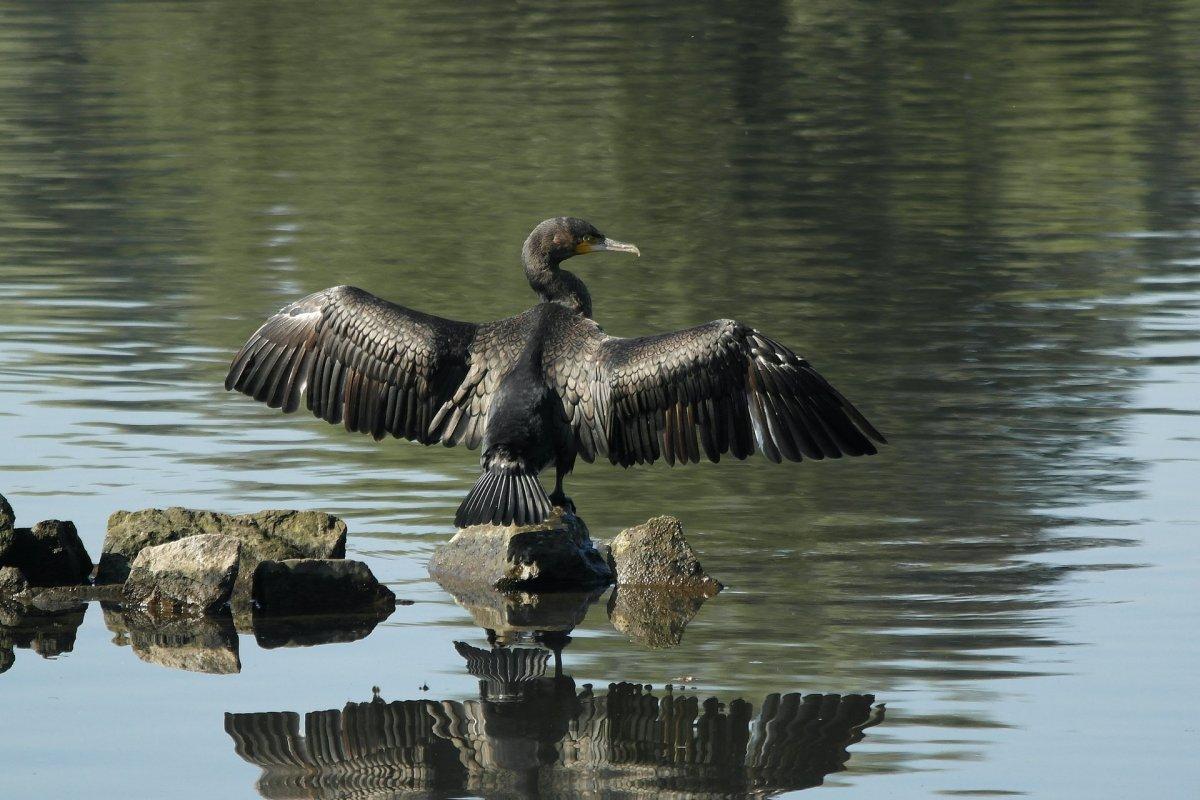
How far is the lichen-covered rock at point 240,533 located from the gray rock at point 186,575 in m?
0.22

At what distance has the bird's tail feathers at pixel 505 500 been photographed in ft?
28.8

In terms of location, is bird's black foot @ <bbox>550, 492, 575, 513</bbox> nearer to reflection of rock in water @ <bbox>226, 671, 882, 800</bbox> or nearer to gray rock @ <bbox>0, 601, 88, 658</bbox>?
reflection of rock in water @ <bbox>226, 671, 882, 800</bbox>

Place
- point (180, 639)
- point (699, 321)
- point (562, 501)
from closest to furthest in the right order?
point (180, 639), point (562, 501), point (699, 321)

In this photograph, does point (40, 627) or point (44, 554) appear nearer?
point (40, 627)

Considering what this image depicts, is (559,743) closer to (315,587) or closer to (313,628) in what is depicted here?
(313,628)

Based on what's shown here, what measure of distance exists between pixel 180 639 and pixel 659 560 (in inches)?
79.8

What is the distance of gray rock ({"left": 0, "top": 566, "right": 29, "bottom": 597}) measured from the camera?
8.82 metres

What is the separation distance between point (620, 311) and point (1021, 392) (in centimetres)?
387

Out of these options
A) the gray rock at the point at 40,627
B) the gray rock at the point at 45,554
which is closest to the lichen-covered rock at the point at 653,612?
the gray rock at the point at 40,627

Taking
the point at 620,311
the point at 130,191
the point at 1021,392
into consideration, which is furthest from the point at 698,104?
the point at 1021,392

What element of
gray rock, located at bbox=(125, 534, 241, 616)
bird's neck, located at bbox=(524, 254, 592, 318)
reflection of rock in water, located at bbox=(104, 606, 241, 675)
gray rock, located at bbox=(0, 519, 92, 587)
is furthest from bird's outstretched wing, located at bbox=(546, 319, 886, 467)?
gray rock, located at bbox=(0, 519, 92, 587)

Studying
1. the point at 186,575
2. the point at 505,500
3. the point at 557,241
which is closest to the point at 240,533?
the point at 186,575

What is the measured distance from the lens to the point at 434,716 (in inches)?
289

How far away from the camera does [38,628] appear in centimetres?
851
